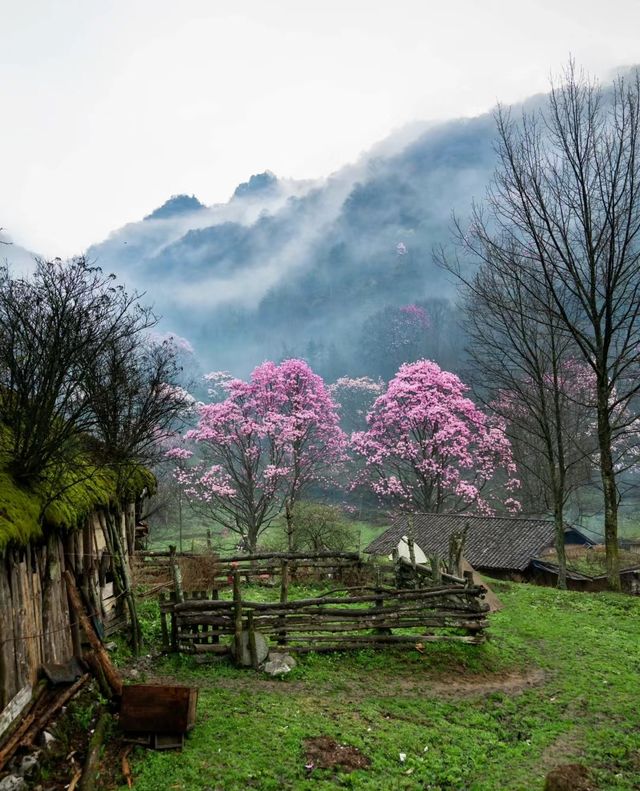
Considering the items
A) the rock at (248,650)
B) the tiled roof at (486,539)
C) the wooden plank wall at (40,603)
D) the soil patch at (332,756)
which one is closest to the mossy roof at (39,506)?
the wooden plank wall at (40,603)

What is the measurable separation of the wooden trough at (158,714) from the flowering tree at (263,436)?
16.0 meters

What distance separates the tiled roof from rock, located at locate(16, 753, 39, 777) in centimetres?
1812

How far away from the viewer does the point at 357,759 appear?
22.1 ft

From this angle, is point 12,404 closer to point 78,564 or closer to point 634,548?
point 78,564

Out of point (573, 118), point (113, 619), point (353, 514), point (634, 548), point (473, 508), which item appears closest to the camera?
point (113, 619)

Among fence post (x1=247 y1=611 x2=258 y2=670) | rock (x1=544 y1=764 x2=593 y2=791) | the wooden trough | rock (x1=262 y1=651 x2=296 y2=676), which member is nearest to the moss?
the wooden trough

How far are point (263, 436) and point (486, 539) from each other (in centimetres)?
1099

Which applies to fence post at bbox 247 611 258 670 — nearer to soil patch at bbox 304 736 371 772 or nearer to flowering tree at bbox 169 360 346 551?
soil patch at bbox 304 736 371 772

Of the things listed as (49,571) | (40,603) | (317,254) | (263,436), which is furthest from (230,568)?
(317,254)

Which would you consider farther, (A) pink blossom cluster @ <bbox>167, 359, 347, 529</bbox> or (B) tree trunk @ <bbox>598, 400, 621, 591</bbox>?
(A) pink blossom cluster @ <bbox>167, 359, 347, 529</bbox>

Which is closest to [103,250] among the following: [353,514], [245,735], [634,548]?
[353,514]

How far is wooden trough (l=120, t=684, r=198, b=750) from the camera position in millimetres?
6773

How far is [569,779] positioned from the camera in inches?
231

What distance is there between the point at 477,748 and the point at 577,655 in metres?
4.97
